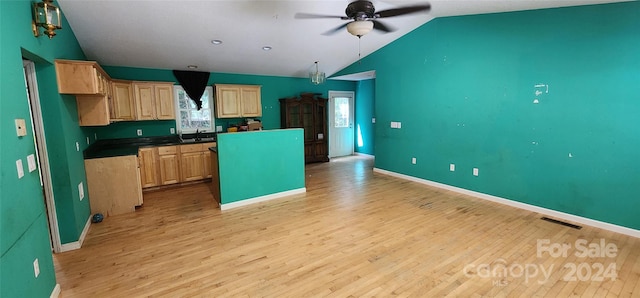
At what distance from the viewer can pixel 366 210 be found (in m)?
3.86

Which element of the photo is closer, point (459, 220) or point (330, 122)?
point (459, 220)

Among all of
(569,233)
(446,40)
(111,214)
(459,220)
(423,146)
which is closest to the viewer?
(569,233)

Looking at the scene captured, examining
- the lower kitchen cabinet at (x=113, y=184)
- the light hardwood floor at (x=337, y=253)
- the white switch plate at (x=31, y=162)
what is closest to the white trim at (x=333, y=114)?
the light hardwood floor at (x=337, y=253)

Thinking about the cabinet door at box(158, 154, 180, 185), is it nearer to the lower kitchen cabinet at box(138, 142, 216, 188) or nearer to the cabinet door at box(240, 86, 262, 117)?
the lower kitchen cabinet at box(138, 142, 216, 188)

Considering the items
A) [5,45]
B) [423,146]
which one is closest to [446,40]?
[423,146]

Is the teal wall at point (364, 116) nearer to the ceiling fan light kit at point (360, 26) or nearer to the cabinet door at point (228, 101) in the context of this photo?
the cabinet door at point (228, 101)

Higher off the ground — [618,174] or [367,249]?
[618,174]

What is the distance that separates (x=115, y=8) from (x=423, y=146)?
16.6 ft

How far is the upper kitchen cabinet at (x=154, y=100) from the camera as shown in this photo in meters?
4.92

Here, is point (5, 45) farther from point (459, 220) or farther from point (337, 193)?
point (459, 220)

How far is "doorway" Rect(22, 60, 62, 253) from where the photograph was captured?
2.48 meters

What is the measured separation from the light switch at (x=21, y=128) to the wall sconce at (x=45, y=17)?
2.85 feet

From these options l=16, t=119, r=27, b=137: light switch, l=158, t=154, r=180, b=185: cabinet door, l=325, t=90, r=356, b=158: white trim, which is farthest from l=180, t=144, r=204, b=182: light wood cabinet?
l=325, t=90, r=356, b=158: white trim

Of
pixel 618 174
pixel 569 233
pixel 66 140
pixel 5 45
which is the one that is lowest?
pixel 569 233
